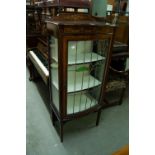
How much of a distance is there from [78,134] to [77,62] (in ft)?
2.98

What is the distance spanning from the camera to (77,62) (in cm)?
152

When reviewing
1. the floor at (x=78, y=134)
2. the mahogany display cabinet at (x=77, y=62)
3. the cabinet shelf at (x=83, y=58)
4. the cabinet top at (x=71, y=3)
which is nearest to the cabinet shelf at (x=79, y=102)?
the mahogany display cabinet at (x=77, y=62)

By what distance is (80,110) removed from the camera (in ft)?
5.70

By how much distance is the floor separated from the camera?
5.43 ft

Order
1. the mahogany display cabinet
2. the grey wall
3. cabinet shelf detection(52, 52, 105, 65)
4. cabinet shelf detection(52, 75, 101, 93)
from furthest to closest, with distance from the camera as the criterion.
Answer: the grey wall < cabinet shelf detection(52, 75, 101, 93) < cabinet shelf detection(52, 52, 105, 65) < the mahogany display cabinet

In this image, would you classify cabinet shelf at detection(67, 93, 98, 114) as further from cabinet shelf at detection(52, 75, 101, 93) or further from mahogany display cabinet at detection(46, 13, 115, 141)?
cabinet shelf at detection(52, 75, 101, 93)

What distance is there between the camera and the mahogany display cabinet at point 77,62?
4.29 feet

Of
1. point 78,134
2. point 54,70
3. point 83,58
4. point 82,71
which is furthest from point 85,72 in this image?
point 78,134

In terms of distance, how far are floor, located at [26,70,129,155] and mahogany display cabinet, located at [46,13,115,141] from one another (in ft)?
0.42

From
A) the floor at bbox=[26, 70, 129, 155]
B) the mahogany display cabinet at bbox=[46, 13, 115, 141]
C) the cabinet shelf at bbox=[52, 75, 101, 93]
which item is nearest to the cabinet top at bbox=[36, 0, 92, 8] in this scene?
the mahogany display cabinet at bbox=[46, 13, 115, 141]

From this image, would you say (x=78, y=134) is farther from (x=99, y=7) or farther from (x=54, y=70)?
(x=99, y=7)
